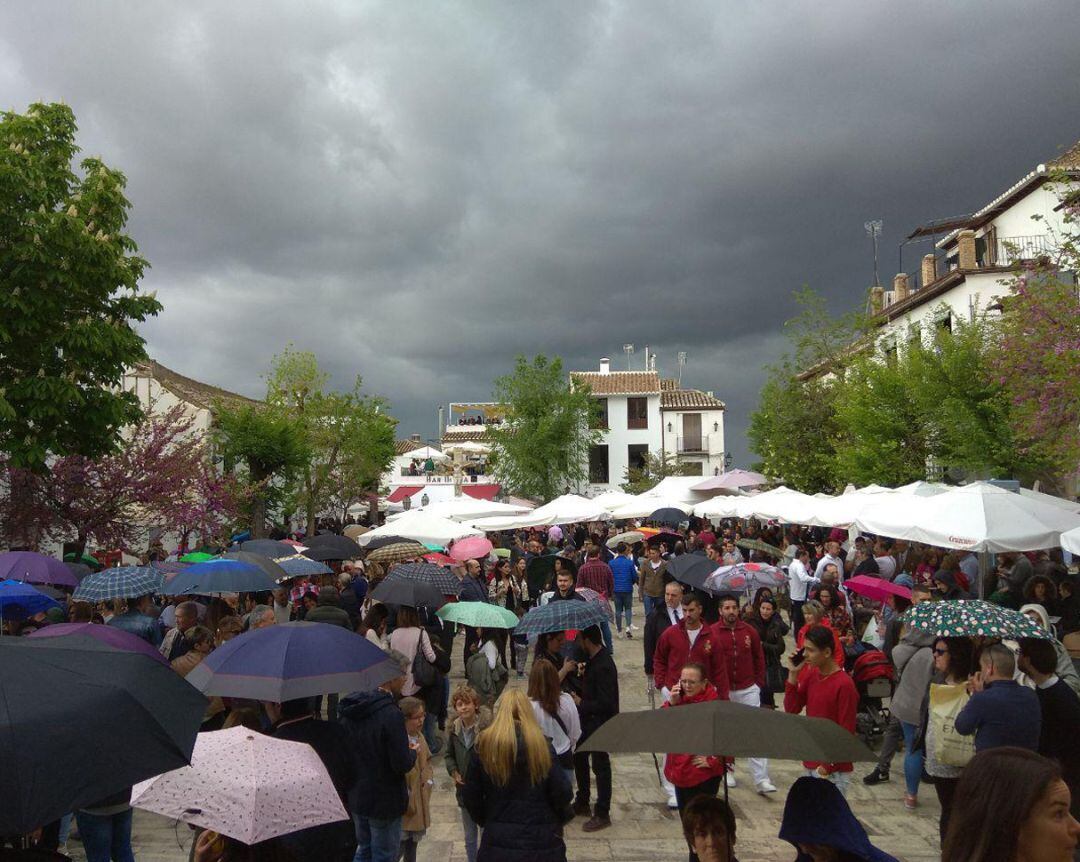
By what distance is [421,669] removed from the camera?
773cm

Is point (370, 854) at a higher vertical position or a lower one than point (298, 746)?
lower

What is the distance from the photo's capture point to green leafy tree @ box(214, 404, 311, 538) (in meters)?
31.0

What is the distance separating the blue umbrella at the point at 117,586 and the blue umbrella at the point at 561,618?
435 centimetres

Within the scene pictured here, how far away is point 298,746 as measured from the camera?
11.4ft

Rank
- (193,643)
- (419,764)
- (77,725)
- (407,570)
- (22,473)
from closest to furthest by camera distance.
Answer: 1. (77,725)
2. (419,764)
3. (193,643)
4. (407,570)
5. (22,473)

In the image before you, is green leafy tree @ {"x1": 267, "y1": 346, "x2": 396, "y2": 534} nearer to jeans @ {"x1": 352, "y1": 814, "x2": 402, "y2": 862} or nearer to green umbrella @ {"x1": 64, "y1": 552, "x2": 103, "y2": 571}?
green umbrella @ {"x1": 64, "y1": 552, "x2": 103, "y2": 571}

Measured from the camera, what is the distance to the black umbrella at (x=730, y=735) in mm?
3240

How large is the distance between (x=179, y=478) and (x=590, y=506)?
9413 millimetres

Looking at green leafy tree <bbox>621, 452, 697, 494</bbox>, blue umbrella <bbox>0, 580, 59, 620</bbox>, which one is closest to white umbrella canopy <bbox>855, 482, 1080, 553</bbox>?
blue umbrella <bbox>0, 580, 59, 620</bbox>

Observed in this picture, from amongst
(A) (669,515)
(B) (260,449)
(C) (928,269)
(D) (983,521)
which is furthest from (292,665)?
(C) (928,269)

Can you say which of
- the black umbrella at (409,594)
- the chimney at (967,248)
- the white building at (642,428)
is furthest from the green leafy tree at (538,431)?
the black umbrella at (409,594)

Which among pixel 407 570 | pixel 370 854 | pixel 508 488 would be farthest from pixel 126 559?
pixel 508 488

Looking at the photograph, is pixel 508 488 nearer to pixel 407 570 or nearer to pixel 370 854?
pixel 407 570

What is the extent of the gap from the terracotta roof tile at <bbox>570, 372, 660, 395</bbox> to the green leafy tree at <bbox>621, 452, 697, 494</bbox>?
4.69 m
